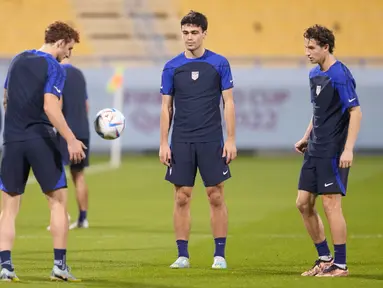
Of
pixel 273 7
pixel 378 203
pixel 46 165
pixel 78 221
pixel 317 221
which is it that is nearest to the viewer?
pixel 46 165

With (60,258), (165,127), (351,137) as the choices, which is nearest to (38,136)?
(60,258)

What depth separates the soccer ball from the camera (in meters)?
10.0

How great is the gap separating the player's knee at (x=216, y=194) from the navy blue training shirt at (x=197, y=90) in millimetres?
434

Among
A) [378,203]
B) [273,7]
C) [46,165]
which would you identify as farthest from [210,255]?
[273,7]

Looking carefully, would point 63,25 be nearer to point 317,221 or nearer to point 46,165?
point 46,165

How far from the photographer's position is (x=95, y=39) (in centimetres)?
3359

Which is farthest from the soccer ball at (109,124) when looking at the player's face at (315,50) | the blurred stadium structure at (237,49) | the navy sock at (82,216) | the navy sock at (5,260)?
the blurred stadium structure at (237,49)

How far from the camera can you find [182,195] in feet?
31.7

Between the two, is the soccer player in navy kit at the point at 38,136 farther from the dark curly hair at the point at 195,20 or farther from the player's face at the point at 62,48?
the dark curly hair at the point at 195,20

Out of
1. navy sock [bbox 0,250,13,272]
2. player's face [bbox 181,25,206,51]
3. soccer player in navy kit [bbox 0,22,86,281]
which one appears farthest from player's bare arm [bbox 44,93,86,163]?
player's face [bbox 181,25,206,51]

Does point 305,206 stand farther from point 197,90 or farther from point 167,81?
point 167,81

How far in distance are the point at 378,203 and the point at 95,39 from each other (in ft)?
61.8

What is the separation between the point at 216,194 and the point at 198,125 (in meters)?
0.64

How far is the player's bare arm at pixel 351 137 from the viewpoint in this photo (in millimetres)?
8773
